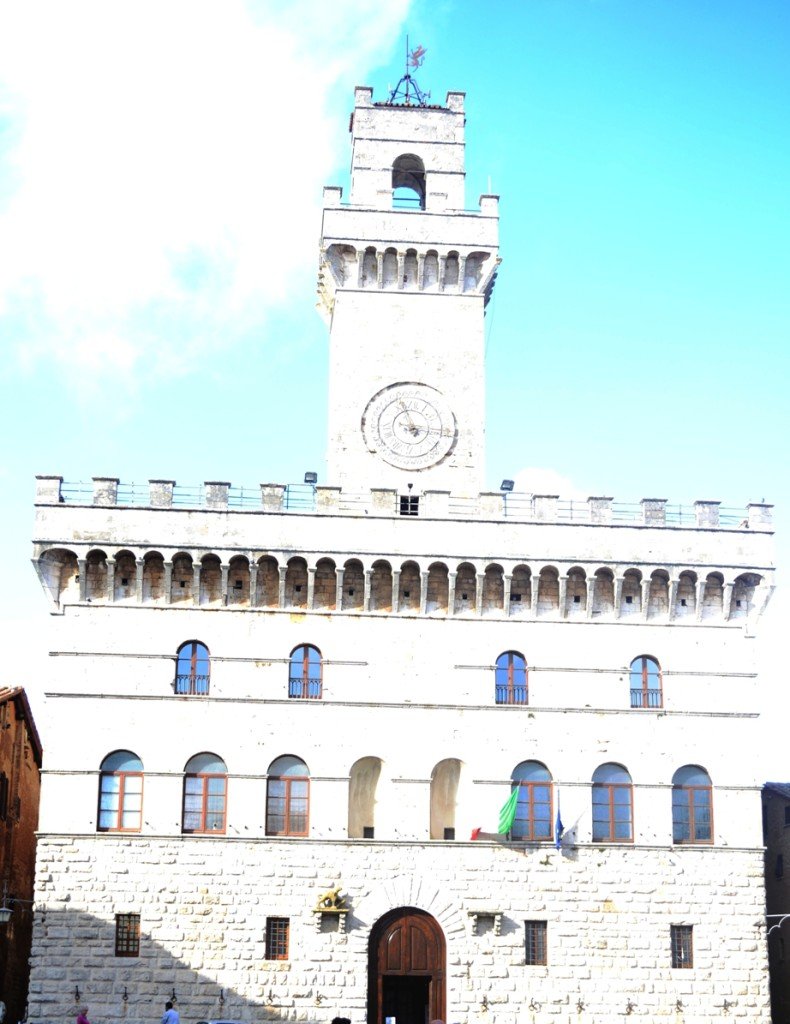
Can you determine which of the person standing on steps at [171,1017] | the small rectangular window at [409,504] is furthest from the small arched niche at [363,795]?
the small rectangular window at [409,504]

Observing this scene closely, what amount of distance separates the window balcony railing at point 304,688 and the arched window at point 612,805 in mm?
7926

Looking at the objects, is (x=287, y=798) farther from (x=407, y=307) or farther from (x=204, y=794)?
(x=407, y=307)

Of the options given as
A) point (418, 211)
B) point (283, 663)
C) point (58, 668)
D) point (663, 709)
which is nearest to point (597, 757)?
point (663, 709)

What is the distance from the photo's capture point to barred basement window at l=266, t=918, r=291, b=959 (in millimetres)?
36719

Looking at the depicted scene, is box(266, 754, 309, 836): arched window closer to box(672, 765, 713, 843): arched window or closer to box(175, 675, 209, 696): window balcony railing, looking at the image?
box(175, 675, 209, 696): window balcony railing

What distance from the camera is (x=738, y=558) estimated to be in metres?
40.6

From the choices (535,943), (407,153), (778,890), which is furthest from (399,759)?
(407,153)

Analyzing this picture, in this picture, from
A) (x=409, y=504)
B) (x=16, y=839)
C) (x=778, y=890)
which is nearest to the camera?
(x=409, y=504)

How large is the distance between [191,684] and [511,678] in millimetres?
8842

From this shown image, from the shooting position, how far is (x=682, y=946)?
3772cm

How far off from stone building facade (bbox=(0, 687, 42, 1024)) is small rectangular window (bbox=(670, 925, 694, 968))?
1896 cm

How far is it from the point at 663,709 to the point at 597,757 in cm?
236

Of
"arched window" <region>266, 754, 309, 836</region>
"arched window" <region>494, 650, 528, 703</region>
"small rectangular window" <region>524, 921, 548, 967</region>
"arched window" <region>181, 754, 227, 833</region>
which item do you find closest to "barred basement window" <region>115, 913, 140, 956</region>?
"arched window" <region>181, 754, 227, 833</region>

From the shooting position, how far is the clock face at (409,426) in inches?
1686
